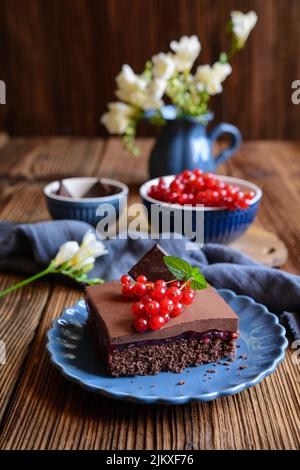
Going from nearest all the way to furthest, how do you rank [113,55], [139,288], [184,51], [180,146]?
1. [139,288]
2. [184,51]
3. [180,146]
4. [113,55]

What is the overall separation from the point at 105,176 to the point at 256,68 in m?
0.95

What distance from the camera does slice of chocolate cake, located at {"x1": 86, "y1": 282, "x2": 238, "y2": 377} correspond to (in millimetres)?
922

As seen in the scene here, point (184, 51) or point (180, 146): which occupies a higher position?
point (184, 51)

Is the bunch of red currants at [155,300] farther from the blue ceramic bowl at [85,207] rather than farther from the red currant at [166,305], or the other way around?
the blue ceramic bowl at [85,207]

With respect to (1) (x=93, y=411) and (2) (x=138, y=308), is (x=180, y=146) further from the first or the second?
(1) (x=93, y=411)

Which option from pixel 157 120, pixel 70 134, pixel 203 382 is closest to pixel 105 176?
pixel 157 120

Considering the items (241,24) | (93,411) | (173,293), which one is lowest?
(93,411)

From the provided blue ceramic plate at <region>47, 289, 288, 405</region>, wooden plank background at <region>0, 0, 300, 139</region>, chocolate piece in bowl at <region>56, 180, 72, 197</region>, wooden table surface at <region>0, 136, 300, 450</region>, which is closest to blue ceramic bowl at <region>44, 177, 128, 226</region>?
chocolate piece in bowl at <region>56, 180, 72, 197</region>

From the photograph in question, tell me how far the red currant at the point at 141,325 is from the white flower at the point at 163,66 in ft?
3.20

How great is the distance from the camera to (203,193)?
143 centimetres

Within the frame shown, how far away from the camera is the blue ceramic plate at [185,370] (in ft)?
2.83

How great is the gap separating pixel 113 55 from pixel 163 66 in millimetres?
1005

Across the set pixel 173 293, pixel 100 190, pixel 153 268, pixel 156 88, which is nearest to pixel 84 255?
pixel 153 268
